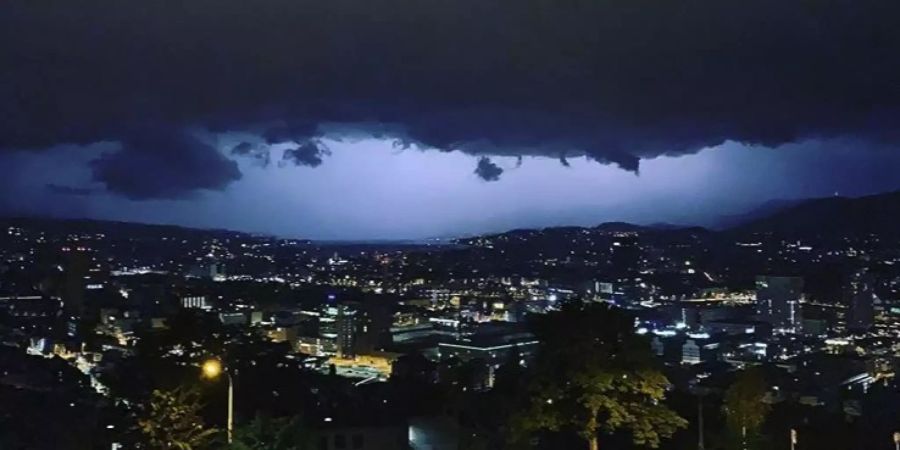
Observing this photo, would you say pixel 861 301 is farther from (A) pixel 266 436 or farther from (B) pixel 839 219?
(A) pixel 266 436

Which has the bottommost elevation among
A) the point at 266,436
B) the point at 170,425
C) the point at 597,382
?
the point at 266,436

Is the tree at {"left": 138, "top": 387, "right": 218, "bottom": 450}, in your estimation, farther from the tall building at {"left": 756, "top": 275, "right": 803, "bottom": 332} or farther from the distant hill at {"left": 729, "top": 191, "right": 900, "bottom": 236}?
the distant hill at {"left": 729, "top": 191, "right": 900, "bottom": 236}

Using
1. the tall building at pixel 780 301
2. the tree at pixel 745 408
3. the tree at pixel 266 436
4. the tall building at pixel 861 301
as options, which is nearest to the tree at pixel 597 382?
the tree at pixel 745 408

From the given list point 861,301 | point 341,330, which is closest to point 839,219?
point 861,301

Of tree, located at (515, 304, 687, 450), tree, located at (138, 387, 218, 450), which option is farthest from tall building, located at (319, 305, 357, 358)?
tree, located at (138, 387, 218, 450)

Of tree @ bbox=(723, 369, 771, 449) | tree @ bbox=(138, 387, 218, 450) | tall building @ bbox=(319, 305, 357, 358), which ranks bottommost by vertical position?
tall building @ bbox=(319, 305, 357, 358)

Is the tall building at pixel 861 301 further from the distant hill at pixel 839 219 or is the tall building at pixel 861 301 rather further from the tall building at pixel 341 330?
the tall building at pixel 341 330
